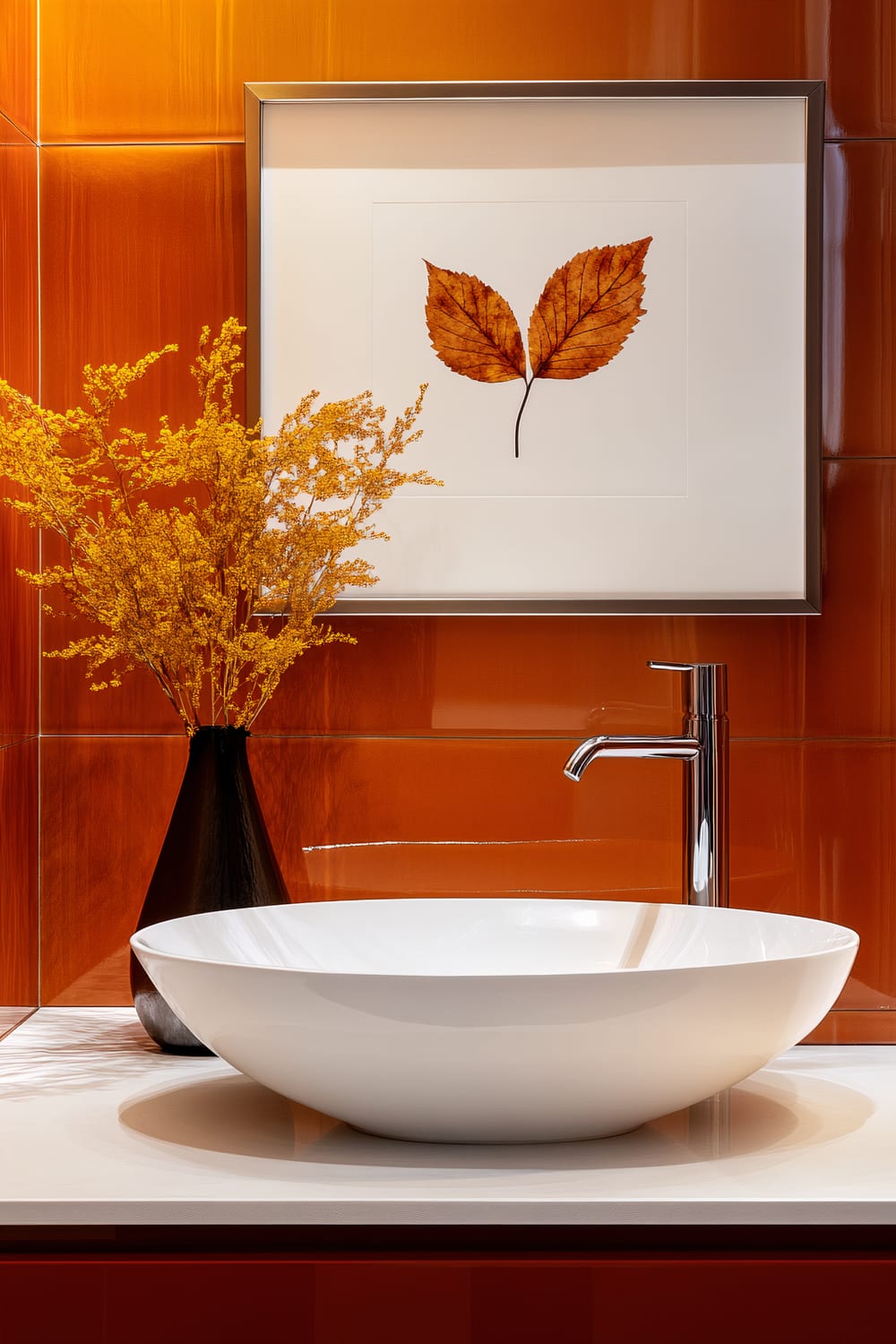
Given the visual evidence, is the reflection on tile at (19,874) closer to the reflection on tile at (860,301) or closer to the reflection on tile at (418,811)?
the reflection on tile at (418,811)

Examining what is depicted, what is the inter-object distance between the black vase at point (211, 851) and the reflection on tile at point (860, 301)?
64 centimetres

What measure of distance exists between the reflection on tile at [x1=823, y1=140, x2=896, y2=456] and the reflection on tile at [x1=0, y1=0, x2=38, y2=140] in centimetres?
76

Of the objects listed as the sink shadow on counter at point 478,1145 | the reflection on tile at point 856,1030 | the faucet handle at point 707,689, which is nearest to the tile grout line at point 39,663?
the sink shadow on counter at point 478,1145

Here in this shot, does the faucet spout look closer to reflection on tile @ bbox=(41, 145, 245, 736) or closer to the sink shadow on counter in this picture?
the sink shadow on counter

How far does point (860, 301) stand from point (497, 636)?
0.48 m

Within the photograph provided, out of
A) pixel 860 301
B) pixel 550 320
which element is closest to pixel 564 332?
pixel 550 320

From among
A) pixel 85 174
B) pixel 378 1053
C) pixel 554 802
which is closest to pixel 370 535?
pixel 554 802

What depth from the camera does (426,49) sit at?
48.2 inches

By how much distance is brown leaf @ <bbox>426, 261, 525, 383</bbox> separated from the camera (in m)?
1.22

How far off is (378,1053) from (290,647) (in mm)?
444

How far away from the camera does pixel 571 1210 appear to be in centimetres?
69

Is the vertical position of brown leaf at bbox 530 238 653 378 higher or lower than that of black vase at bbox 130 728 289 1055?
higher

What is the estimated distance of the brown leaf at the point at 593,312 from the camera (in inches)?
47.8

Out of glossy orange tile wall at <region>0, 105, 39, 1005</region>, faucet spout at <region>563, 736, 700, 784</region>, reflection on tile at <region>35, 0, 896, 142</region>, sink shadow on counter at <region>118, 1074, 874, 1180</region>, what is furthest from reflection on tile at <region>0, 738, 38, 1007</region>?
reflection on tile at <region>35, 0, 896, 142</region>
